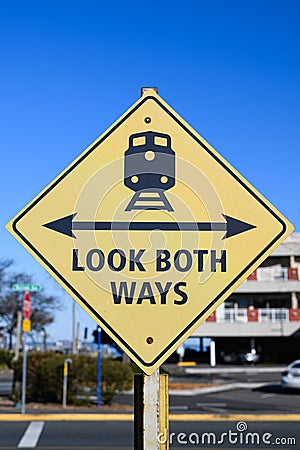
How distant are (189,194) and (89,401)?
1332 cm

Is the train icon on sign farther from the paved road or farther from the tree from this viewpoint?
the tree

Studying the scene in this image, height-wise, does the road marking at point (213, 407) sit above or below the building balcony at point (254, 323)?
below

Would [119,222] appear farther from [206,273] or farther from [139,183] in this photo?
[206,273]

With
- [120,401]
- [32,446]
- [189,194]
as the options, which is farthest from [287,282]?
[189,194]

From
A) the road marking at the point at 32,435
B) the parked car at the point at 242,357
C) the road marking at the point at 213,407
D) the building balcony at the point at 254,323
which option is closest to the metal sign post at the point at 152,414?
the road marking at the point at 32,435

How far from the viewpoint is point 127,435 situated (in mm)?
10188

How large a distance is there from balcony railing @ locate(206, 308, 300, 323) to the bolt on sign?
124 ft

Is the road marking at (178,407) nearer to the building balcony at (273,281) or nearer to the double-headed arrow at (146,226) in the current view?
the double-headed arrow at (146,226)

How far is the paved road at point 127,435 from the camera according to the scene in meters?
9.05

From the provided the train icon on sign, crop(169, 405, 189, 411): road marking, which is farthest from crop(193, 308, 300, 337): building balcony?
the train icon on sign

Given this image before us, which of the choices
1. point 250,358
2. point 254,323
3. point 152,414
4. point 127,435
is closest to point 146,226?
point 152,414

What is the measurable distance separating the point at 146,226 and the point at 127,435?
331 inches

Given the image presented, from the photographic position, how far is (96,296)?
245cm

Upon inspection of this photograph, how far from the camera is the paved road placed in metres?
9.05
